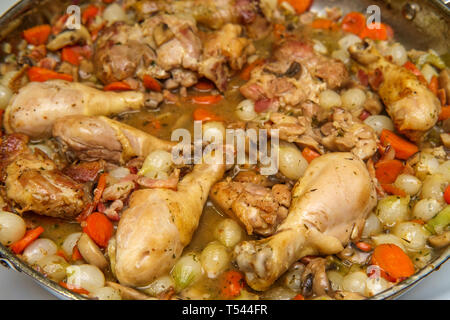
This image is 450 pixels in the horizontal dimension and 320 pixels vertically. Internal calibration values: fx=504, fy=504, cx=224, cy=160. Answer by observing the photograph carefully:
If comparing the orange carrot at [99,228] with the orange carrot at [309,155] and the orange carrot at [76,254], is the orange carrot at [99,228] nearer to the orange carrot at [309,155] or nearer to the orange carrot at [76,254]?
→ the orange carrot at [76,254]

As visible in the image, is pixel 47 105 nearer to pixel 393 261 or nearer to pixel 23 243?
pixel 23 243

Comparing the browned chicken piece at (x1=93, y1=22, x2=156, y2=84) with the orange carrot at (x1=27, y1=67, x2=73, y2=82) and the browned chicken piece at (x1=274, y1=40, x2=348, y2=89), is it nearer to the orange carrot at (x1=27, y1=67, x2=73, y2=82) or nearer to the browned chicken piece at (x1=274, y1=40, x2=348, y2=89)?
the orange carrot at (x1=27, y1=67, x2=73, y2=82)

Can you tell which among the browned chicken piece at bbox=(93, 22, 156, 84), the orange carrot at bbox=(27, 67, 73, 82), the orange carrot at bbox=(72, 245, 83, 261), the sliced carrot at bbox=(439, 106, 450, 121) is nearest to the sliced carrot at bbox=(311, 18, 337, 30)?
the sliced carrot at bbox=(439, 106, 450, 121)

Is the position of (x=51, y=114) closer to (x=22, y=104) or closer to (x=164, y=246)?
(x=22, y=104)

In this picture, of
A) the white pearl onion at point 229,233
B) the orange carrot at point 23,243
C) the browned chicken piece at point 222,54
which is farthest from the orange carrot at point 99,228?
the browned chicken piece at point 222,54

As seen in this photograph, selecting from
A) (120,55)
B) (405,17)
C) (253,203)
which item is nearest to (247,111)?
(253,203)

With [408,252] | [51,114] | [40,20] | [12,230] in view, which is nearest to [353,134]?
[408,252]
